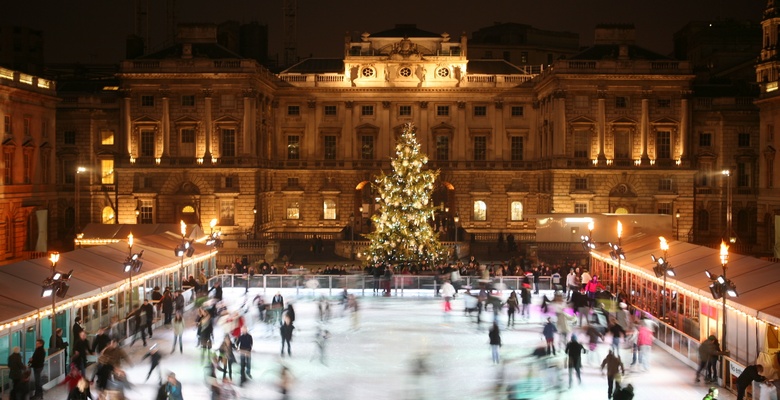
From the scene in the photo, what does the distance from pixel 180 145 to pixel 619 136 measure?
30530 mm

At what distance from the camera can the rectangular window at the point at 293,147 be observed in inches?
2670

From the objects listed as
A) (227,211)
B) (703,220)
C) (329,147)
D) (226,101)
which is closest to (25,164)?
(227,211)

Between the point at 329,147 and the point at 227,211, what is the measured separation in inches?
444

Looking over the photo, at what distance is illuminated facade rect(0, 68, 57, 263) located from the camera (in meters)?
50.0

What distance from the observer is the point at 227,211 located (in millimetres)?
60094

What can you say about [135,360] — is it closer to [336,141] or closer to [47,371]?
[47,371]

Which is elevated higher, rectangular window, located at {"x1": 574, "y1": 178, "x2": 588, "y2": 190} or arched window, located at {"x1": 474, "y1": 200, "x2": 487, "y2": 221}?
rectangular window, located at {"x1": 574, "y1": 178, "x2": 588, "y2": 190}

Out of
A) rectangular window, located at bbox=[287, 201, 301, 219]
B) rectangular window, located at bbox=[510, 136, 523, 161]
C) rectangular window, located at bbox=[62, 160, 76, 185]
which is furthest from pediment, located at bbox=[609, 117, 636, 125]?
rectangular window, located at bbox=[62, 160, 76, 185]

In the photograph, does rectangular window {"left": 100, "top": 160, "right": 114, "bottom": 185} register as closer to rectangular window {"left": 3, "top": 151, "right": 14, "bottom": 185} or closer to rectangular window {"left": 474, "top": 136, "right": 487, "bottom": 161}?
rectangular window {"left": 3, "top": 151, "right": 14, "bottom": 185}

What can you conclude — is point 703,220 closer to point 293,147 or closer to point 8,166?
point 293,147

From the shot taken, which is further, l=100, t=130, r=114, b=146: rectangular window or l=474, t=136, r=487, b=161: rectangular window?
l=474, t=136, r=487, b=161: rectangular window

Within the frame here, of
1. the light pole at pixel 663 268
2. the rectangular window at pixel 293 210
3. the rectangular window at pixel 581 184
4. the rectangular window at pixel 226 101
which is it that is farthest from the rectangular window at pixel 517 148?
the light pole at pixel 663 268

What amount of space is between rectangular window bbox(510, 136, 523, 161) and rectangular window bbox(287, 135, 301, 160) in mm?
16407

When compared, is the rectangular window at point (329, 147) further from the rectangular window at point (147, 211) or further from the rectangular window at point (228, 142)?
the rectangular window at point (147, 211)
